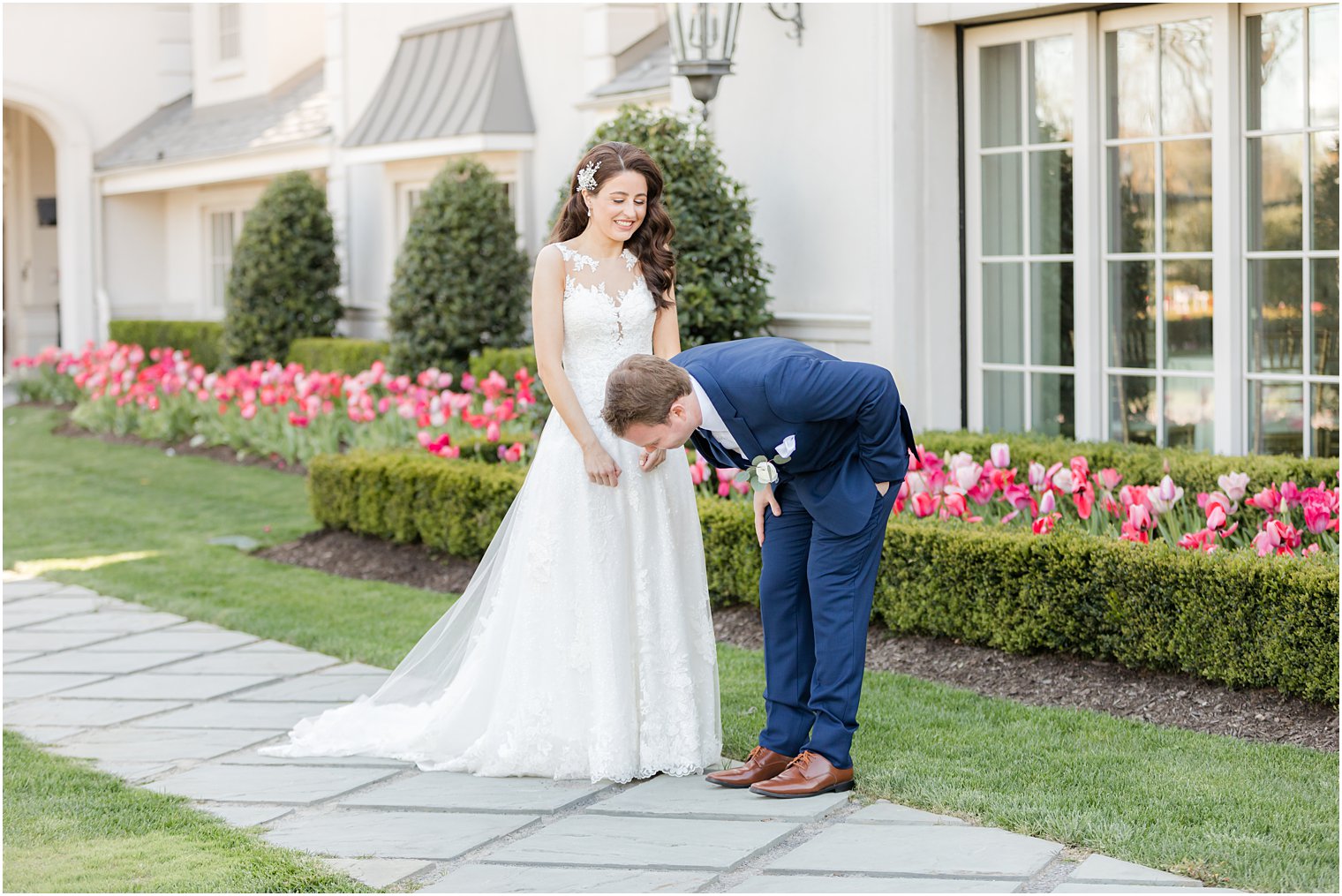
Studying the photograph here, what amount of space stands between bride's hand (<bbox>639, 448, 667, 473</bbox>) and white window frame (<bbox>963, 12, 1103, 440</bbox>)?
4095 millimetres

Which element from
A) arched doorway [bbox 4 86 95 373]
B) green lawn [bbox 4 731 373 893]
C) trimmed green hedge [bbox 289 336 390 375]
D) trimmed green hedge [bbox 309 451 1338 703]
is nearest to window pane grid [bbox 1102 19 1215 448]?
Answer: trimmed green hedge [bbox 309 451 1338 703]

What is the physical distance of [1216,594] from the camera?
16.5 ft

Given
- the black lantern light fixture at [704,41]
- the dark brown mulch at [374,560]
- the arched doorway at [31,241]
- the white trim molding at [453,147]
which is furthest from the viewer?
the arched doorway at [31,241]

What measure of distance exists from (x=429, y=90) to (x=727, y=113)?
17.9 ft

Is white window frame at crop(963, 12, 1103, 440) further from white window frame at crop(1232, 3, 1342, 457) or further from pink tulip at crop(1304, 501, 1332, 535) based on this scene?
pink tulip at crop(1304, 501, 1332, 535)

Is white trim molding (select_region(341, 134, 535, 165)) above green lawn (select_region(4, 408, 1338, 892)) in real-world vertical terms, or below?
above

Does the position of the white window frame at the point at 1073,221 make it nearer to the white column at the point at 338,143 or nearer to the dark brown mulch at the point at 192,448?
the dark brown mulch at the point at 192,448

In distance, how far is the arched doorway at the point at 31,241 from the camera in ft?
74.2

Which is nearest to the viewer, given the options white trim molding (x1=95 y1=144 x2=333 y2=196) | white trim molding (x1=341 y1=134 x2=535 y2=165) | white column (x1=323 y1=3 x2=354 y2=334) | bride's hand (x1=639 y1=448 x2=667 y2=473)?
bride's hand (x1=639 y1=448 x2=667 y2=473)

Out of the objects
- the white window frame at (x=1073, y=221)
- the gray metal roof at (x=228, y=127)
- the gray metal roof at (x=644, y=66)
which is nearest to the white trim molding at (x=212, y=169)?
the gray metal roof at (x=228, y=127)

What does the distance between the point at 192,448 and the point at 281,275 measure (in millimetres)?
2596

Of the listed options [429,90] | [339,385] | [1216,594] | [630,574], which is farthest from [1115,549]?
[429,90]

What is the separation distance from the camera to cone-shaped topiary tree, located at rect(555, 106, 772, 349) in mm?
8961

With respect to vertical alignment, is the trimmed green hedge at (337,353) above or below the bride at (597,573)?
above
